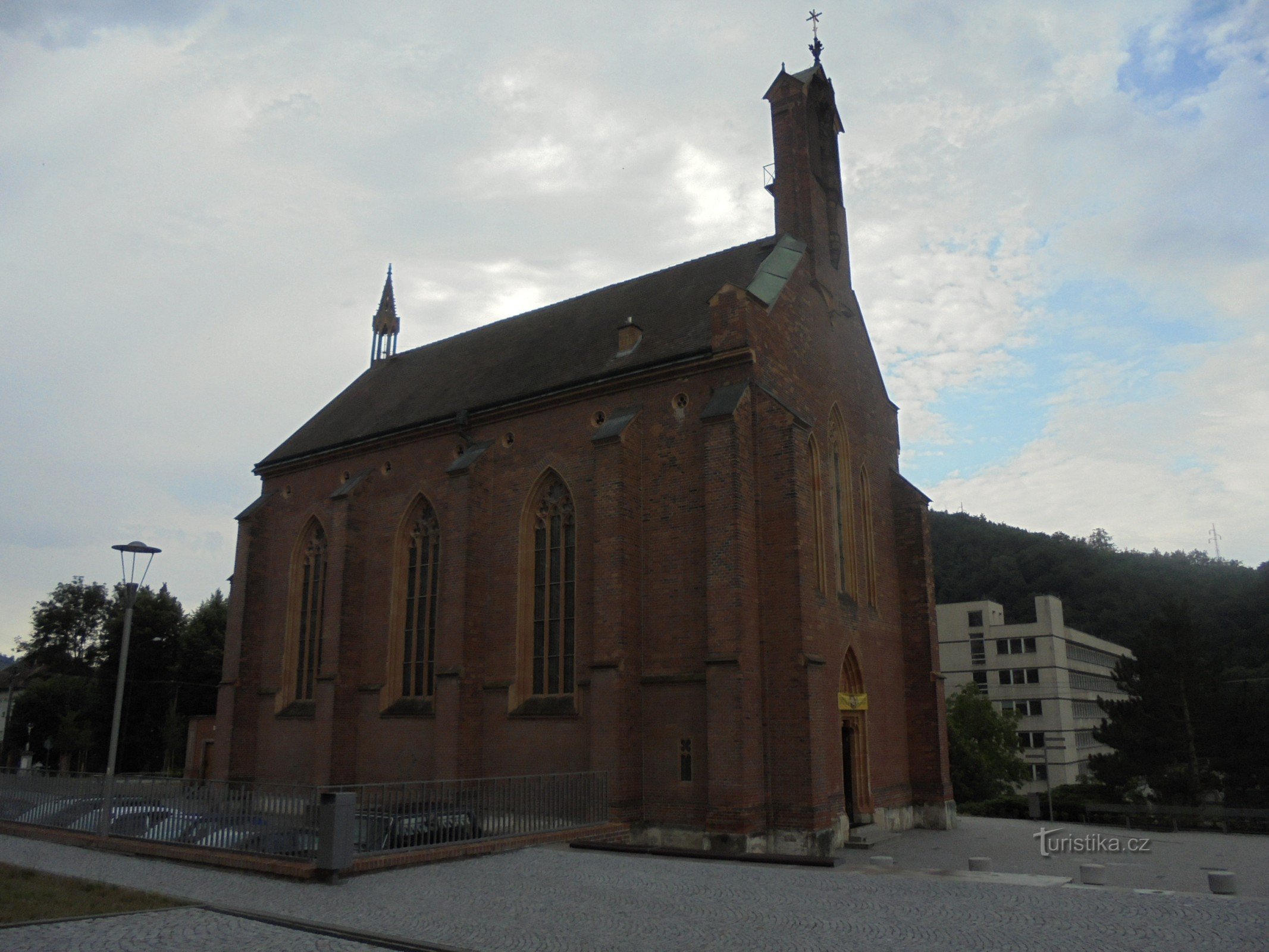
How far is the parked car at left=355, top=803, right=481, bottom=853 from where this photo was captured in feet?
45.0

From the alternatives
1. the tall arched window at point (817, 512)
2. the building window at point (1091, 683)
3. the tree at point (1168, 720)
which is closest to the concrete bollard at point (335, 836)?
the tall arched window at point (817, 512)

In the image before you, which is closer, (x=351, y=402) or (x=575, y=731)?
(x=575, y=731)

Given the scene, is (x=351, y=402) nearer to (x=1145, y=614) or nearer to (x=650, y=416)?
(x=650, y=416)

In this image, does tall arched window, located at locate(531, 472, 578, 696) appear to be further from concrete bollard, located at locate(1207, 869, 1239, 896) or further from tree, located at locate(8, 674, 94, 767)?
tree, located at locate(8, 674, 94, 767)

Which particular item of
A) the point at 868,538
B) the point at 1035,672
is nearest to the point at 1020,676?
the point at 1035,672

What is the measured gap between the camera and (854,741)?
2139cm

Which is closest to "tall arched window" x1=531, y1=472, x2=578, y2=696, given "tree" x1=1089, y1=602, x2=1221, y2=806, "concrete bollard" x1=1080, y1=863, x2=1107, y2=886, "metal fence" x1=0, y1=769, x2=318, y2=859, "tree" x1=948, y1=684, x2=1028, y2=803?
"metal fence" x1=0, y1=769, x2=318, y2=859

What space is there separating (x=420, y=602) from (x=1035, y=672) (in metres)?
58.6

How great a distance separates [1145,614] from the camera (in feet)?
269

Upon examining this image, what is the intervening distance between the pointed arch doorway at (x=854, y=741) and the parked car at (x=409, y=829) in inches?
382

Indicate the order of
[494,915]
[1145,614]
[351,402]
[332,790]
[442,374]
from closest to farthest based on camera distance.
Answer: [494,915] < [332,790] < [442,374] < [351,402] < [1145,614]

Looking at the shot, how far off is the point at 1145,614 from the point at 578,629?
76.9m

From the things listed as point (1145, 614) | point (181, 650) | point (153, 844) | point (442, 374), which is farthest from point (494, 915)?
point (1145, 614)

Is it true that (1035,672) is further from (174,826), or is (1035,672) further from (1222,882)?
(174,826)
